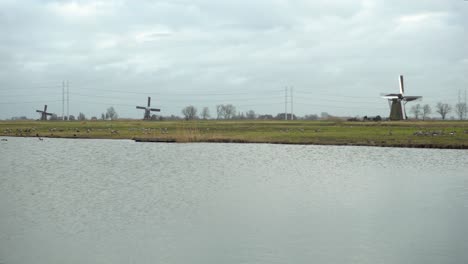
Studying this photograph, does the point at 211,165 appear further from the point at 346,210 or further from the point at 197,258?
the point at 197,258

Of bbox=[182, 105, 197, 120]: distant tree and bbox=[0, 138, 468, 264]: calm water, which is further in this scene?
bbox=[182, 105, 197, 120]: distant tree

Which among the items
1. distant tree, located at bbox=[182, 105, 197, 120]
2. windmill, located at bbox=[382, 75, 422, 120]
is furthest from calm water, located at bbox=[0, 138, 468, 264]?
distant tree, located at bbox=[182, 105, 197, 120]

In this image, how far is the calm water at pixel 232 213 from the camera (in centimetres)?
1197

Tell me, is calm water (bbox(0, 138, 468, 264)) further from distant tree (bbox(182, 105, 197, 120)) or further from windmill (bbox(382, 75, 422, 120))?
distant tree (bbox(182, 105, 197, 120))

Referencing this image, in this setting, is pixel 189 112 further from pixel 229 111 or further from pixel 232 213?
pixel 232 213

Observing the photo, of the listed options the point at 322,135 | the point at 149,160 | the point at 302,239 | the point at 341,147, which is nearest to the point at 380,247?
the point at 302,239

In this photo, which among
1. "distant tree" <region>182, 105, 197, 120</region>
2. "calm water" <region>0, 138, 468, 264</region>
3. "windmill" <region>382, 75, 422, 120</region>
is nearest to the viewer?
"calm water" <region>0, 138, 468, 264</region>

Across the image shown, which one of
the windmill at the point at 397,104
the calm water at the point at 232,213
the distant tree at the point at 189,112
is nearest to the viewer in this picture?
the calm water at the point at 232,213

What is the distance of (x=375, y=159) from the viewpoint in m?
35.0

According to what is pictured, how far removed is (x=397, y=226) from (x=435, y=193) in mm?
6674

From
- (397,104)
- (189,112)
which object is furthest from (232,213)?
(189,112)

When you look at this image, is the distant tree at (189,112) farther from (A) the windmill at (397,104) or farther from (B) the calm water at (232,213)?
(B) the calm water at (232,213)

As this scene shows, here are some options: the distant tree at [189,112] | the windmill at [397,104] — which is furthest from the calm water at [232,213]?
the distant tree at [189,112]

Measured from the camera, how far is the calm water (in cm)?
1197
